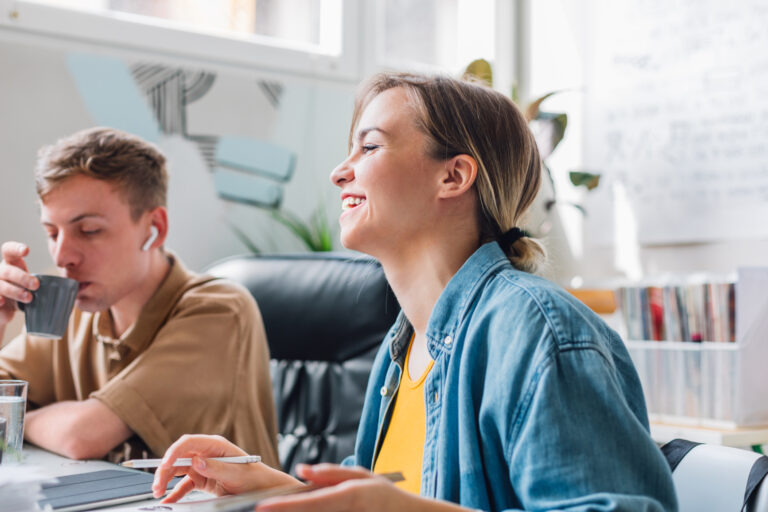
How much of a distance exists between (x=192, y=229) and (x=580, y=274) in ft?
4.67

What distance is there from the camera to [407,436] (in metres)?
1.11

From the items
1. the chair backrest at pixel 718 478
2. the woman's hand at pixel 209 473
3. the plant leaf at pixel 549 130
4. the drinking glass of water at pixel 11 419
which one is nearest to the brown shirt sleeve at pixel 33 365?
the drinking glass of water at pixel 11 419

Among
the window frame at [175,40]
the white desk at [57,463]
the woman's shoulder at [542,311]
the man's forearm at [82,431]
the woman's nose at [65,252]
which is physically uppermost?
the window frame at [175,40]

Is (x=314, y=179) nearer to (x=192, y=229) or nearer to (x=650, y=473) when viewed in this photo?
(x=192, y=229)

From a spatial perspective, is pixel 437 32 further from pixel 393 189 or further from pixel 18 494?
pixel 18 494

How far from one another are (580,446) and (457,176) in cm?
47

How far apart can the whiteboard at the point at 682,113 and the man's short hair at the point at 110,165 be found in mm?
1668

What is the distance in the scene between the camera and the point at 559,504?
744 mm

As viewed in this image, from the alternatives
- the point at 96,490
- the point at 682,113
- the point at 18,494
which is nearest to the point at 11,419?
the point at 96,490

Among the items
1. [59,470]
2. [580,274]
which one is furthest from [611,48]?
[59,470]

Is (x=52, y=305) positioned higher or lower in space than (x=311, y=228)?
lower

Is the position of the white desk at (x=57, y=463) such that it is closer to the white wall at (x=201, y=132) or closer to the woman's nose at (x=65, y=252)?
the woman's nose at (x=65, y=252)

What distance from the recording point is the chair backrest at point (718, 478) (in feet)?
2.76

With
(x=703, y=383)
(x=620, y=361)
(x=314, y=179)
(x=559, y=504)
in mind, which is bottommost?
(x=703, y=383)
